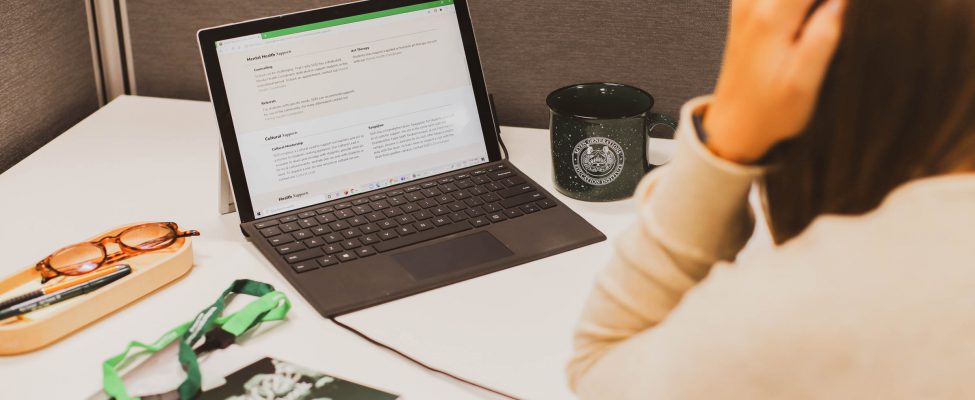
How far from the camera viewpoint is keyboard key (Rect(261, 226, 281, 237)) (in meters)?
0.91

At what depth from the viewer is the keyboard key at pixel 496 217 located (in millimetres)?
950

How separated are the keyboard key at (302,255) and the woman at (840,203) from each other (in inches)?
18.1

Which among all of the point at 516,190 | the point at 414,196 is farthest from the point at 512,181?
the point at 414,196

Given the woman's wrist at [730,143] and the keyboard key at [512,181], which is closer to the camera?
the woman's wrist at [730,143]

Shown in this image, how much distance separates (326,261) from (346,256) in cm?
2

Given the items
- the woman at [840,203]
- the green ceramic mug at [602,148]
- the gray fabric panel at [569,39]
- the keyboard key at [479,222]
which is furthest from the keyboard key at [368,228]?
the woman at [840,203]

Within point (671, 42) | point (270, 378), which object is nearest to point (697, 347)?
point (270, 378)

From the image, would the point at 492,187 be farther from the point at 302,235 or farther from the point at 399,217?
the point at 302,235

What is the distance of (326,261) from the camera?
87 centimetres

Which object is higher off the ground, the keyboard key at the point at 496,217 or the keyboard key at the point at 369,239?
the keyboard key at the point at 369,239

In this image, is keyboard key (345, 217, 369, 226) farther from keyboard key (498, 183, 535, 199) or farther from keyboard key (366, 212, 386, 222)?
keyboard key (498, 183, 535, 199)

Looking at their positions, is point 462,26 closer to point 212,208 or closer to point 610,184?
point 610,184

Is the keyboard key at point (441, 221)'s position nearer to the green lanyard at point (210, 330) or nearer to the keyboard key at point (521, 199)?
the keyboard key at point (521, 199)

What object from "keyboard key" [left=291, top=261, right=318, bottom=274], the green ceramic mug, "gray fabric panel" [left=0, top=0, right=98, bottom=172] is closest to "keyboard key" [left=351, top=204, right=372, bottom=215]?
"keyboard key" [left=291, top=261, right=318, bottom=274]
